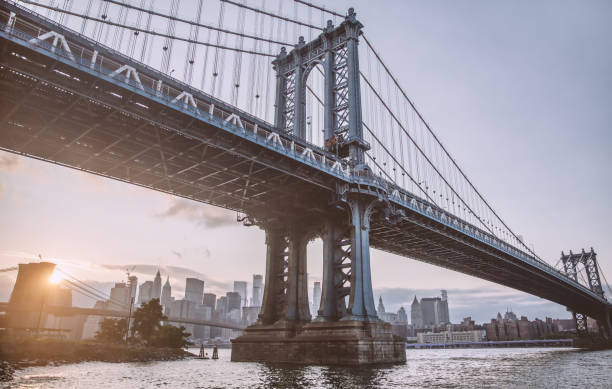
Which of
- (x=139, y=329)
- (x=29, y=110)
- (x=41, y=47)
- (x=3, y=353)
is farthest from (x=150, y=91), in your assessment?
(x=139, y=329)

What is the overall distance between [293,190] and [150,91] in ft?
58.3

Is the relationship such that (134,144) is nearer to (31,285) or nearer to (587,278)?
(31,285)

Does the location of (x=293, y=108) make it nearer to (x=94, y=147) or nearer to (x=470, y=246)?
(x=94, y=147)

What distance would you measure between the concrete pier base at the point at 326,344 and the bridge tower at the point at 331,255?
0.25 ft

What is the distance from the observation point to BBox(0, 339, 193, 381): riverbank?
31047mm

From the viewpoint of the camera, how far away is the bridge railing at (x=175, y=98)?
2343 centimetres

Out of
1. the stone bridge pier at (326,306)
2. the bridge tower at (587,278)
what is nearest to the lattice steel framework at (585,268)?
the bridge tower at (587,278)

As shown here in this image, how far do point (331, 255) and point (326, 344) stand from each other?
29.2ft

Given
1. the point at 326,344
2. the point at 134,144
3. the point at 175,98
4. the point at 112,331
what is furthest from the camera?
the point at 112,331

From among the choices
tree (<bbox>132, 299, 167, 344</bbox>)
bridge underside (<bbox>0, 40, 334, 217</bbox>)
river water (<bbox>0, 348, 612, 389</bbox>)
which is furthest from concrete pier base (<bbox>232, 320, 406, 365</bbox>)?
tree (<bbox>132, 299, 167, 344</bbox>)

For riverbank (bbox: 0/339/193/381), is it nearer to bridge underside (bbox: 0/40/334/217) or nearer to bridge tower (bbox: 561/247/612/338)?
bridge underside (bbox: 0/40/334/217)

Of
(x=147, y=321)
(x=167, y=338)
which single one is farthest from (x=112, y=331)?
(x=167, y=338)

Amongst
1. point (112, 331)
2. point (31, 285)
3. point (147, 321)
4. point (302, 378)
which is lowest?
point (302, 378)

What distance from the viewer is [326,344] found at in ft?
119
